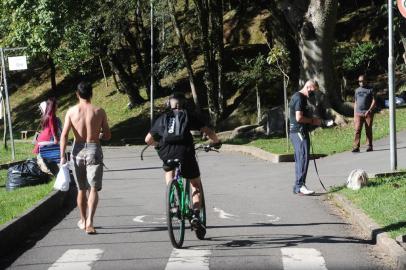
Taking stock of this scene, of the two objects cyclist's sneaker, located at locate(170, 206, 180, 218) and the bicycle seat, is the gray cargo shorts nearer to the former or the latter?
the bicycle seat

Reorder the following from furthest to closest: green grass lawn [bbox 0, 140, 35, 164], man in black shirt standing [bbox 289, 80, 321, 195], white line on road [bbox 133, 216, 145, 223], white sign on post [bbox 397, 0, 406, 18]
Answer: green grass lawn [bbox 0, 140, 35, 164], man in black shirt standing [bbox 289, 80, 321, 195], white sign on post [bbox 397, 0, 406, 18], white line on road [bbox 133, 216, 145, 223]

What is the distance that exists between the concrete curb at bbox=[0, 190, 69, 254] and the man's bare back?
4.07 feet

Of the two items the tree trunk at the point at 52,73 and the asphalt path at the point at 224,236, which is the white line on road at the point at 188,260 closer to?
the asphalt path at the point at 224,236

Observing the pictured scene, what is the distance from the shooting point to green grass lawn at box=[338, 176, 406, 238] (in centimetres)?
873

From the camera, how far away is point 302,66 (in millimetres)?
25375

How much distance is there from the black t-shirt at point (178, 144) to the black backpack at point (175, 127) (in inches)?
1.4

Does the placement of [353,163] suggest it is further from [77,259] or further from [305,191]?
[77,259]

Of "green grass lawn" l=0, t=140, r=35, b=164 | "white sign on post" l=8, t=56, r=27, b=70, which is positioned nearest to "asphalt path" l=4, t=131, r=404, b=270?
"white sign on post" l=8, t=56, r=27, b=70

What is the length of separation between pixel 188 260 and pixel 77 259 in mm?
1136

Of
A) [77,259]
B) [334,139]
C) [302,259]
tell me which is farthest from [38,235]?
[334,139]

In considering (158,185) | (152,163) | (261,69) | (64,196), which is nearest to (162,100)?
(261,69)

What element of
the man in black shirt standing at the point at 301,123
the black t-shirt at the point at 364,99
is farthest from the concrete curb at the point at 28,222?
the black t-shirt at the point at 364,99

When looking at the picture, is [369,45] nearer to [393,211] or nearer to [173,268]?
[393,211]

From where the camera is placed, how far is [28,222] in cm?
962
